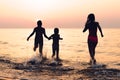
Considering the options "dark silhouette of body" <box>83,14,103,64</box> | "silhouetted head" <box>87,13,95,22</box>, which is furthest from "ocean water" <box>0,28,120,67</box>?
"silhouetted head" <box>87,13,95,22</box>

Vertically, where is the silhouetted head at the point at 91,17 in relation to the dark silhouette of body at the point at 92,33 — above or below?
above

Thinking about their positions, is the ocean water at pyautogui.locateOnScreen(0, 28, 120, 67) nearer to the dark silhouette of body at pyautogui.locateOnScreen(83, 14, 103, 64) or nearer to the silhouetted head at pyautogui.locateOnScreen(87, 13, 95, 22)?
the dark silhouette of body at pyautogui.locateOnScreen(83, 14, 103, 64)

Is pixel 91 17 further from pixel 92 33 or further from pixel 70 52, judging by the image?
pixel 70 52

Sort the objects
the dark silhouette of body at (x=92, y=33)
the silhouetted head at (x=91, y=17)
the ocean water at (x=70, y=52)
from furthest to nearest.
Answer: the ocean water at (x=70, y=52)
the dark silhouette of body at (x=92, y=33)
the silhouetted head at (x=91, y=17)

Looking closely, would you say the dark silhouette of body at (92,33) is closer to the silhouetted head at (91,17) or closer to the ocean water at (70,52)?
the silhouetted head at (91,17)

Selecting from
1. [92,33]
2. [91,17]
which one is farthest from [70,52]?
[91,17]

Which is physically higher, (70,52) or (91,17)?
(91,17)

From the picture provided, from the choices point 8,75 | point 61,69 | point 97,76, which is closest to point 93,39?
point 61,69

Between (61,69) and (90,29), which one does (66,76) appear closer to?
(61,69)

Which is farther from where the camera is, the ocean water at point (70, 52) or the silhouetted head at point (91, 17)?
the ocean water at point (70, 52)

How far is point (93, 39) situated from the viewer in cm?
1709

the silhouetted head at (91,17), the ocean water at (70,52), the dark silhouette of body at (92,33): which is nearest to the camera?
the silhouetted head at (91,17)

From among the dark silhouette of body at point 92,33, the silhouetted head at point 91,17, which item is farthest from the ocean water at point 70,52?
the silhouetted head at point 91,17

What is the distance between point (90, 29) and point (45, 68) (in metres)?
2.97
